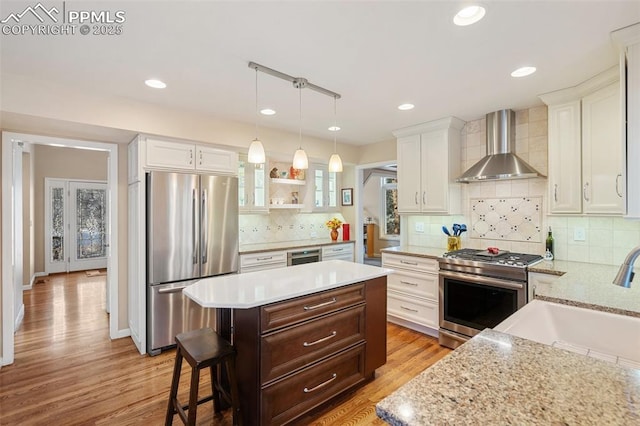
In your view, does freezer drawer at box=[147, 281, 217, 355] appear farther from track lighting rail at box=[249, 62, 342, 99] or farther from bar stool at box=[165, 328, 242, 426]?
track lighting rail at box=[249, 62, 342, 99]

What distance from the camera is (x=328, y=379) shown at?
7.09 feet

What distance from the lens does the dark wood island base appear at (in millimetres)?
1825

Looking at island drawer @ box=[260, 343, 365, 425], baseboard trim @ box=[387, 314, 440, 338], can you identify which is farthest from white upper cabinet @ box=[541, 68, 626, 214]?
island drawer @ box=[260, 343, 365, 425]

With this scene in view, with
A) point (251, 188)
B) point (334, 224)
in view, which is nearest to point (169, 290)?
point (251, 188)

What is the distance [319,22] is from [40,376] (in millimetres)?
3627

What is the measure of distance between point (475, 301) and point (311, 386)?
1.84 metres

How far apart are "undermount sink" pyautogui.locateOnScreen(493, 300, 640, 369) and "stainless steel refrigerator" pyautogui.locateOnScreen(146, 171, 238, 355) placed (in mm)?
2874

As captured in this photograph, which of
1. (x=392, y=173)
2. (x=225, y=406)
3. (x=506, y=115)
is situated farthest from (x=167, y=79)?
(x=392, y=173)

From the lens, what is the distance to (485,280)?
113 inches

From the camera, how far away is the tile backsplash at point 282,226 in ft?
14.4

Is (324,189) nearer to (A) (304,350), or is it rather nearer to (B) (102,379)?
(A) (304,350)

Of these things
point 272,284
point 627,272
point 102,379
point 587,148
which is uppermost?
point 587,148

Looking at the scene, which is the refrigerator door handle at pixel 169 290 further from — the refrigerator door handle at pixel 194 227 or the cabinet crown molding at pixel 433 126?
the cabinet crown molding at pixel 433 126

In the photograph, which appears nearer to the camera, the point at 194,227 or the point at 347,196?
the point at 194,227
